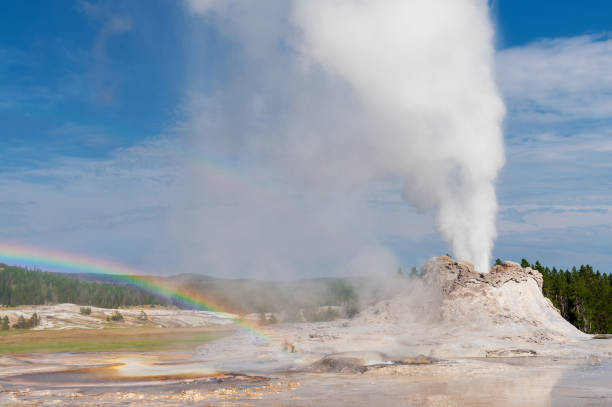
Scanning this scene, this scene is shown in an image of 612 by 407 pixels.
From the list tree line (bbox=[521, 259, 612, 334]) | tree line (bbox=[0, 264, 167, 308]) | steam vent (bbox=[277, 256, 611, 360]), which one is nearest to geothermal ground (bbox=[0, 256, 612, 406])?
steam vent (bbox=[277, 256, 611, 360])

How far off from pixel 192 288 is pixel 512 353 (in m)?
120

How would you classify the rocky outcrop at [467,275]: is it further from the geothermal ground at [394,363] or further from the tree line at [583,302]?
the tree line at [583,302]

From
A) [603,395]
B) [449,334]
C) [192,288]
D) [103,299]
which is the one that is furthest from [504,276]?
[192,288]

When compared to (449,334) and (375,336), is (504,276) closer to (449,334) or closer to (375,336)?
(449,334)

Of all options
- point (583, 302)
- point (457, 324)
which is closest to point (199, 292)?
point (583, 302)

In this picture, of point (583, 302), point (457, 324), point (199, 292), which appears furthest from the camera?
point (199, 292)

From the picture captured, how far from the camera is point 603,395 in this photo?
1614 centimetres

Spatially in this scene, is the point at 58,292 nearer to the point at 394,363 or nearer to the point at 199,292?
the point at 199,292

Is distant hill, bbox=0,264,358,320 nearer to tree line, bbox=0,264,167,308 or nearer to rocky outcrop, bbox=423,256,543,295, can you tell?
tree line, bbox=0,264,167,308

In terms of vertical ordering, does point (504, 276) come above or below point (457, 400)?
above

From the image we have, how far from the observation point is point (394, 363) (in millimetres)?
23500

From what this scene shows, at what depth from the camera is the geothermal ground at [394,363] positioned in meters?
17.0

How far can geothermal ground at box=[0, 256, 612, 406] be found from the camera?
17031 mm

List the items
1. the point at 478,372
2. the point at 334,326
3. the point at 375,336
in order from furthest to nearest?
1. the point at 334,326
2. the point at 375,336
3. the point at 478,372
